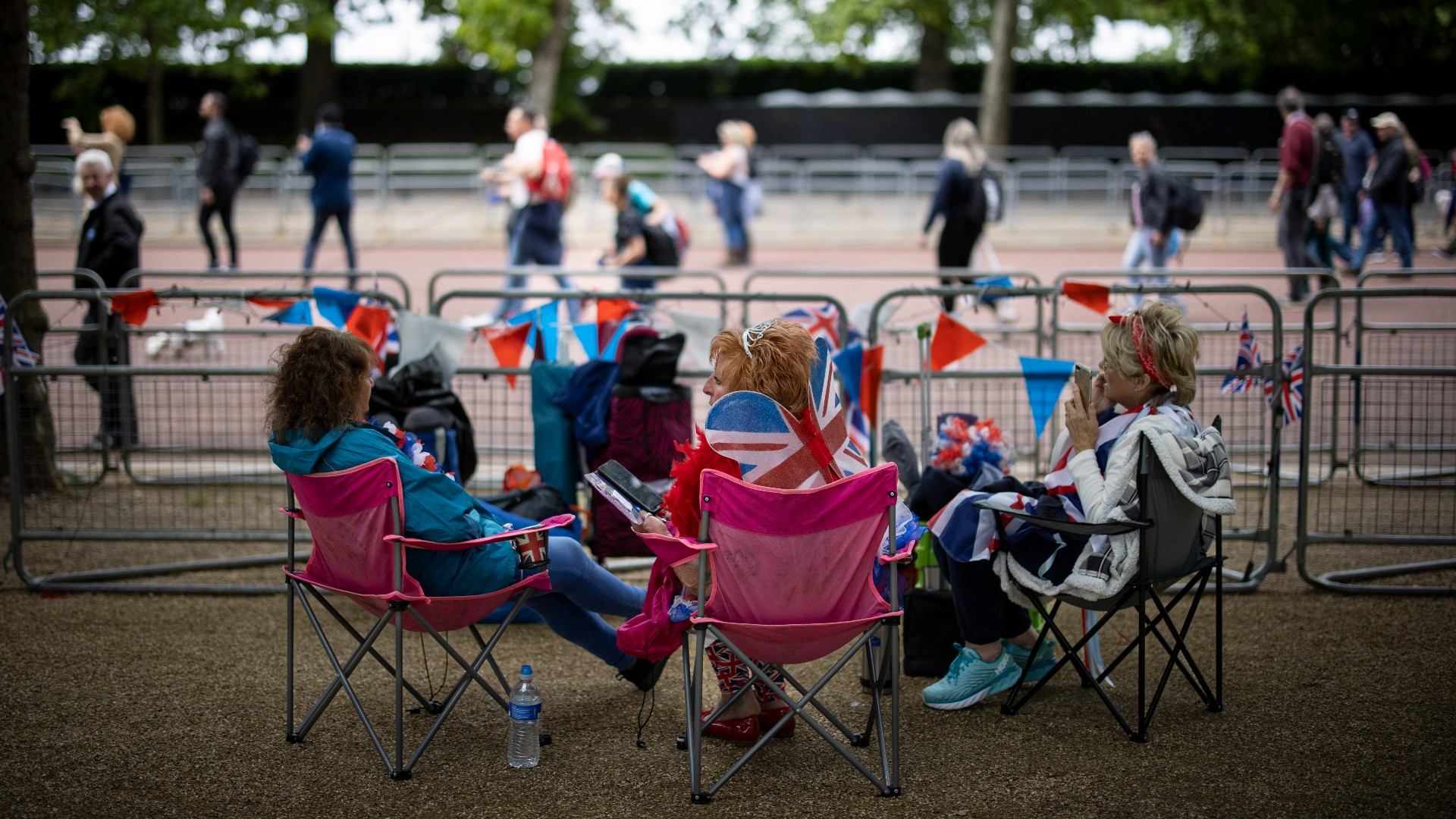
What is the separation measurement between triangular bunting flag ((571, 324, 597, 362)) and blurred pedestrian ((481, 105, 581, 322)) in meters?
5.15

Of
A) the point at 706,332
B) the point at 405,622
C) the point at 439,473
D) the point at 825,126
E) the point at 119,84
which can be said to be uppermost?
the point at 119,84

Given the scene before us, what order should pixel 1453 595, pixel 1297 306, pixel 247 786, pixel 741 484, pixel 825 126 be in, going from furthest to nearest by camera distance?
pixel 825 126 → pixel 1297 306 → pixel 1453 595 → pixel 247 786 → pixel 741 484

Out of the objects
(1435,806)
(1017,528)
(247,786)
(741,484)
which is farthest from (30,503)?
(1435,806)

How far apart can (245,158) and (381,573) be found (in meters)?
12.2

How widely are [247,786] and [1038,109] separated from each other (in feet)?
95.0

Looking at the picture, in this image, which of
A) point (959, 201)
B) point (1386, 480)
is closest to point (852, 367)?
point (1386, 480)

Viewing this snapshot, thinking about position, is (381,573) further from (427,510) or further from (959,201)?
(959,201)

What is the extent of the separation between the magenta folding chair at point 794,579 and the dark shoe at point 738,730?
42 cm

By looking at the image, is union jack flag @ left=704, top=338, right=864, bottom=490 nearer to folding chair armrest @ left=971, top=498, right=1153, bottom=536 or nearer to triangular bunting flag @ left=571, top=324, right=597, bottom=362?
folding chair armrest @ left=971, top=498, right=1153, bottom=536

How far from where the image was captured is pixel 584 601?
4.16 meters

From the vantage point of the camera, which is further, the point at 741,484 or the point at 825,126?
the point at 825,126

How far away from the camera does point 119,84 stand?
35.1 metres

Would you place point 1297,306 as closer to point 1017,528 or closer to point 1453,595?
point 1453,595

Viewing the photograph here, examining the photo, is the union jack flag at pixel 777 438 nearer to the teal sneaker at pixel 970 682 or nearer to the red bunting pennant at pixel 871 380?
the teal sneaker at pixel 970 682
